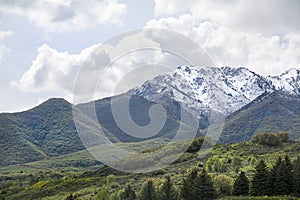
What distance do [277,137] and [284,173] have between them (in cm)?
9416

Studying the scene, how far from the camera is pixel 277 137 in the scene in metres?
169

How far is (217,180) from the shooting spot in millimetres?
94812

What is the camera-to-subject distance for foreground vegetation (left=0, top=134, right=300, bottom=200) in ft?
267

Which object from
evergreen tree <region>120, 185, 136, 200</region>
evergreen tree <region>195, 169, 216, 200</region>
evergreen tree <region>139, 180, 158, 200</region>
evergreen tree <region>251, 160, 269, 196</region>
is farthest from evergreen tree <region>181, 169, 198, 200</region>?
evergreen tree <region>120, 185, 136, 200</region>

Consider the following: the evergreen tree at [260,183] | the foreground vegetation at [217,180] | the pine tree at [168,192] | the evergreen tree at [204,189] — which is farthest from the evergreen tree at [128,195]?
the evergreen tree at [260,183]

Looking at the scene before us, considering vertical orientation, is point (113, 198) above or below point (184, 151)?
below

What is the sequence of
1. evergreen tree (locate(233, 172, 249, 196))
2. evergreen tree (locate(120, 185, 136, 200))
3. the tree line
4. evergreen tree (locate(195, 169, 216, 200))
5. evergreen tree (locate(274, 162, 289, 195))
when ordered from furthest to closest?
evergreen tree (locate(120, 185, 136, 200))
evergreen tree (locate(233, 172, 249, 196))
evergreen tree (locate(195, 169, 216, 200))
the tree line
evergreen tree (locate(274, 162, 289, 195))

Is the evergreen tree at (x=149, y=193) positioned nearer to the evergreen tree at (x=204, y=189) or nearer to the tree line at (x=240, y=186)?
the tree line at (x=240, y=186)

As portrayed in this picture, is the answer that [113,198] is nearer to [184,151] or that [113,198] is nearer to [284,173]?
[284,173]

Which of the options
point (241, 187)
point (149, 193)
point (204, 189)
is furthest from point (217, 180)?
point (149, 193)

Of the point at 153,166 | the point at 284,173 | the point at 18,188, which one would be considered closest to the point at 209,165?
the point at 153,166

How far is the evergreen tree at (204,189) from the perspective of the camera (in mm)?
86000

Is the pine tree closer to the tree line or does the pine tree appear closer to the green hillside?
the tree line

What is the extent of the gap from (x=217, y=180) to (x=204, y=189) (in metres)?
9.70
